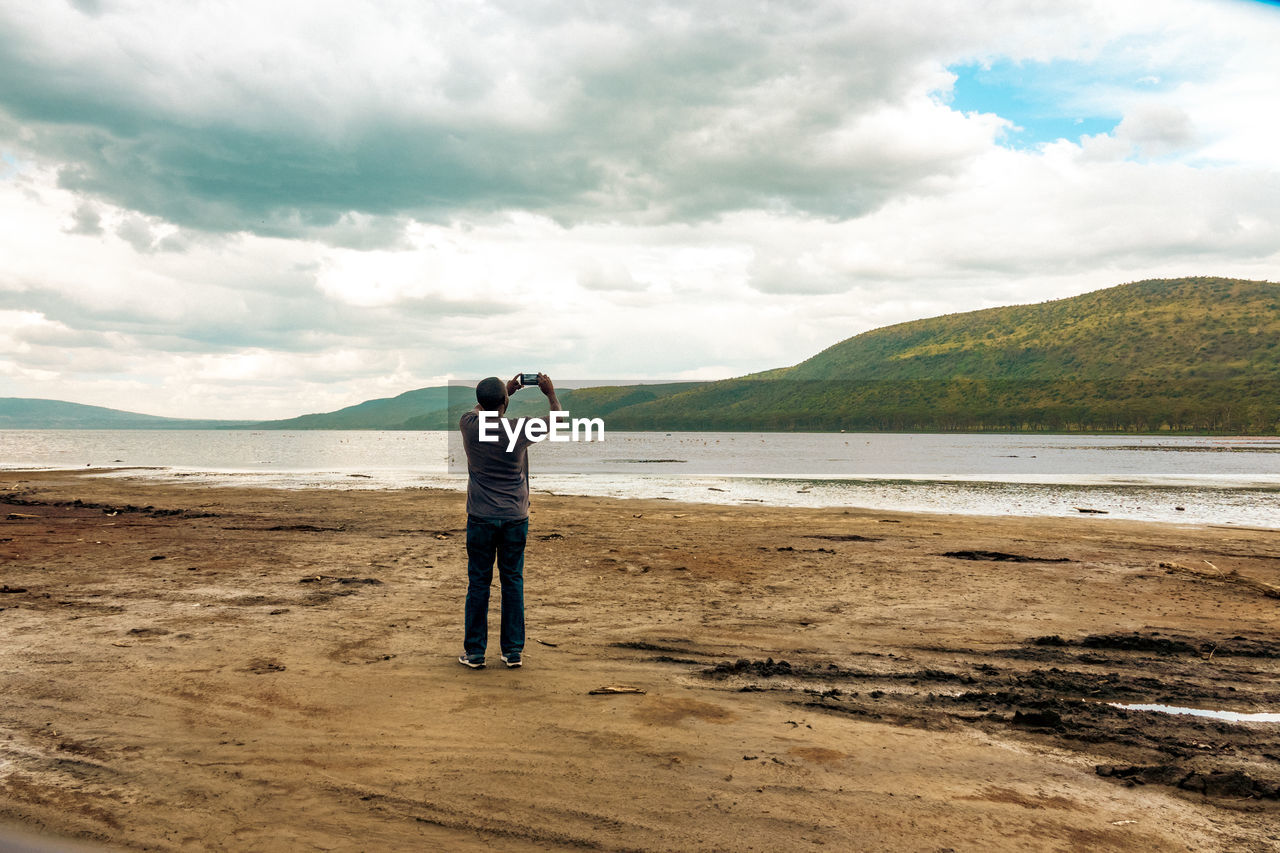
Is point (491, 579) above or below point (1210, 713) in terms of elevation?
above

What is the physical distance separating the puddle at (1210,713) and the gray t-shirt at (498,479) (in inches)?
209

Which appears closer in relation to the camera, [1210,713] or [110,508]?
[1210,713]

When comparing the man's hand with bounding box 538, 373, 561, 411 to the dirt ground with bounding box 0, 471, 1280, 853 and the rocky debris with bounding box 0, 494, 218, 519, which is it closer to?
the dirt ground with bounding box 0, 471, 1280, 853

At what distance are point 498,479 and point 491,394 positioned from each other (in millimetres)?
772

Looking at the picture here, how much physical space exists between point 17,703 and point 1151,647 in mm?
10504

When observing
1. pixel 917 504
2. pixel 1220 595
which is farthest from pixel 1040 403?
pixel 1220 595

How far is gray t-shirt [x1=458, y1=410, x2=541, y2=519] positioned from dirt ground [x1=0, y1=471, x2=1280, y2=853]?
145cm

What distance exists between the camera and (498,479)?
22.8 feet

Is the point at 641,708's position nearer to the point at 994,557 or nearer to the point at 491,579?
the point at 491,579

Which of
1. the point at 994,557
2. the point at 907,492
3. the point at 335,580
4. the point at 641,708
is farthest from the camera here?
the point at 907,492

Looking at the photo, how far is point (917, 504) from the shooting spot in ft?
91.9

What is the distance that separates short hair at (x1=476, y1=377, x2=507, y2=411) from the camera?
Result: 694cm

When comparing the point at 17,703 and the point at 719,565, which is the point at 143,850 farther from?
the point at 719,565

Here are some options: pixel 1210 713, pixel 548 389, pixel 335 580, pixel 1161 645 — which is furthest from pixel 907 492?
pixel 548 389
